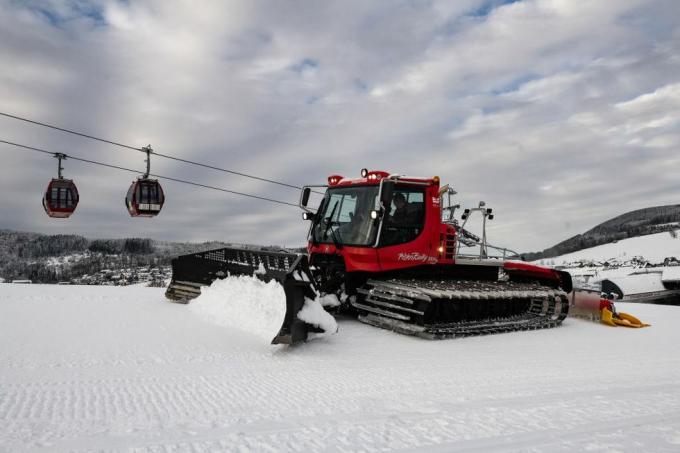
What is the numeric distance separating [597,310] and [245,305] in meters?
7.18

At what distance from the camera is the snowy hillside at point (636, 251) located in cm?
3709

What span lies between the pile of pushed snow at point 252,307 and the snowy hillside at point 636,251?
110 ft

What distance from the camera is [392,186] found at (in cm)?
678

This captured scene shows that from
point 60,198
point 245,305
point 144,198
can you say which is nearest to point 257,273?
point 245,305

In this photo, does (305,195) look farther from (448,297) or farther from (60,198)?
(60,198)

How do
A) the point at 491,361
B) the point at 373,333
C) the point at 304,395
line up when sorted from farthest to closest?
1. the point at 373,333
2. the point at 491,361
3. the point at 304,395

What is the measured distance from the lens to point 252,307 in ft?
19.7

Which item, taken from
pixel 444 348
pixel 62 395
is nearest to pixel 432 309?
pixel 444 348

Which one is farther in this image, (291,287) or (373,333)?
(373,333)

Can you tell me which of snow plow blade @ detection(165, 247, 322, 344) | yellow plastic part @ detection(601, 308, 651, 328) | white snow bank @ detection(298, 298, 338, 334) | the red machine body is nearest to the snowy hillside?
yellow plastic part @ detection(601, 308, 651, 328)

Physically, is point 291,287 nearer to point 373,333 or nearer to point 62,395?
point 373,333

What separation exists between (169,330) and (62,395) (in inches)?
99.3

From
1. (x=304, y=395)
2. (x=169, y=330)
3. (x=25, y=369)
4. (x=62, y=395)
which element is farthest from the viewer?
(x=169, y=330)

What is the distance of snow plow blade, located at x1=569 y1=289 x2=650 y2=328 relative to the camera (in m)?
8.83
